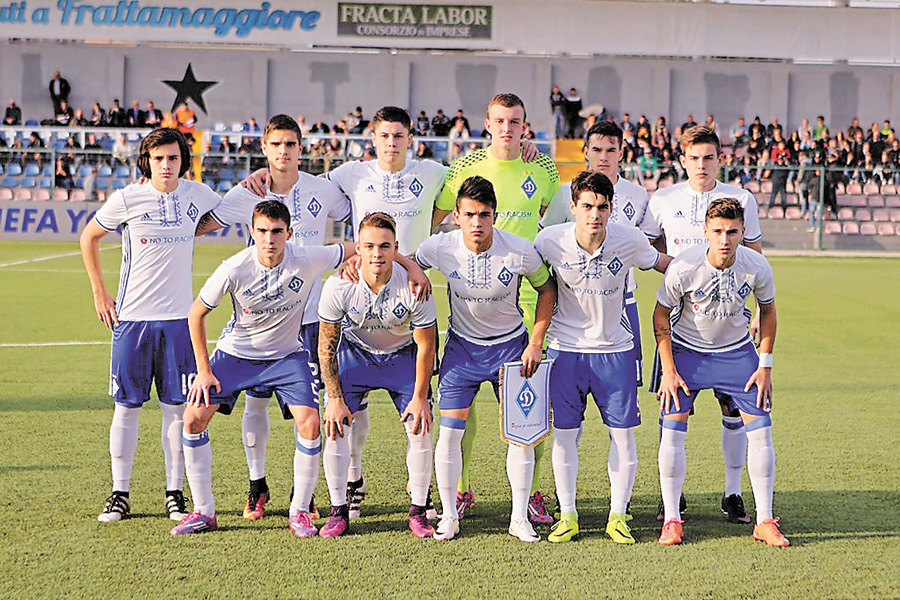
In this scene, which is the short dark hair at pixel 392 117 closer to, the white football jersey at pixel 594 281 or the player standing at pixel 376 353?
the player standing at pixel 376 353

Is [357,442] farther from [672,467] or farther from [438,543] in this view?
[672,467]

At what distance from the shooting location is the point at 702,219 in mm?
5957


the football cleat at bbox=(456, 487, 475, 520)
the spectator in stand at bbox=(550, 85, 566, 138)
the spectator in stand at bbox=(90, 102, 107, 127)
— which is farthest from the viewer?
the spectator in stand at bbox=(550, 85, 566, 138)

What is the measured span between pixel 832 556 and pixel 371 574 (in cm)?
210

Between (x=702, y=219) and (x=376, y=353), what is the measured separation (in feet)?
6.32

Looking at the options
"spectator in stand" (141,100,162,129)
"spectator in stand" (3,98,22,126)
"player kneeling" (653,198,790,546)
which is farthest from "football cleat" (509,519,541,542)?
"spectator in stand" (3,98,22,126)

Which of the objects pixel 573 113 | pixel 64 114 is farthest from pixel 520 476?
pixel 64 114

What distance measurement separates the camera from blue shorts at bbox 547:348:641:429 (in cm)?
532

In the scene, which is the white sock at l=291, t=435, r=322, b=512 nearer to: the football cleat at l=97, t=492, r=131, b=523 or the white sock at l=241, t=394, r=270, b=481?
the white sock at l=241, t=394, r=270, b=481

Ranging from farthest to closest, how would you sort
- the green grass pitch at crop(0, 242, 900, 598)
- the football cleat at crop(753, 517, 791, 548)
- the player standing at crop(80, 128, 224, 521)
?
the player standing at crop(80, 128, 224, 521) → the football cleat at crop(753, 517, 791, 548) → the green grass pitch at crop(0, 242, 900, 598)

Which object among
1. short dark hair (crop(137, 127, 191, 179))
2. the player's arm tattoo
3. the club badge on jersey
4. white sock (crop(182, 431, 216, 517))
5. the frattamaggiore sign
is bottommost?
white sock (crop(182, 431, 216, 517))

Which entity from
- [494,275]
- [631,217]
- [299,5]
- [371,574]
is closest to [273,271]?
[494,275]

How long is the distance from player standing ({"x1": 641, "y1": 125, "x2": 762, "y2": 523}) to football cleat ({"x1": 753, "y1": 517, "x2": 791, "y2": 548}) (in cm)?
32

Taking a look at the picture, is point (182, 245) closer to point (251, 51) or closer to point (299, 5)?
point (299, 5)
